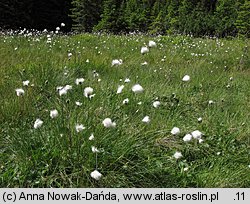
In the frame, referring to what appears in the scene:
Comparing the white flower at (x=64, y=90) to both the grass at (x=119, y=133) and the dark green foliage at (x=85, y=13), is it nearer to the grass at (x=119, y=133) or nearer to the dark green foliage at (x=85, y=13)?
the grass at (x=119, y=133)

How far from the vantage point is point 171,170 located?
9.74 ft

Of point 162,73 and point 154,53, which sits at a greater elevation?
point 154,53

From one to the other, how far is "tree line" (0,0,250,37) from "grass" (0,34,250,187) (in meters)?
19.8

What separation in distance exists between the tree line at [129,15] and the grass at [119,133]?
19.8m

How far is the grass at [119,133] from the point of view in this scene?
2.78m

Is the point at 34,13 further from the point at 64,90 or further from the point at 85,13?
the point at 64,90

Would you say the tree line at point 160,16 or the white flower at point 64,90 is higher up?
the tree line at point 160,16

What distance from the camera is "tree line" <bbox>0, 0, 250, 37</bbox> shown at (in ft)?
89.0

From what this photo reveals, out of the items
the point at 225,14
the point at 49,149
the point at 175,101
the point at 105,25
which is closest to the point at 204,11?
the point at 225,14

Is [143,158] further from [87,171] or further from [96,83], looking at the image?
[96,83]

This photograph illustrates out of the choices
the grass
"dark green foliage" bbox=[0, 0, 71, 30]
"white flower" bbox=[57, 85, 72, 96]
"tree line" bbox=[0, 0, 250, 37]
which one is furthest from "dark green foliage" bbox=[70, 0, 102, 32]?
"white flower" bbox=[57, 85, 72, 96]

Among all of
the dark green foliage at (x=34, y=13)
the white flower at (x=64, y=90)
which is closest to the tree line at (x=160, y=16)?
the dark green foliage at (x=34, y=13)

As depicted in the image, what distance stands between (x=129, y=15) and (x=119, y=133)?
119 feet

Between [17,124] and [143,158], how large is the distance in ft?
4.41
